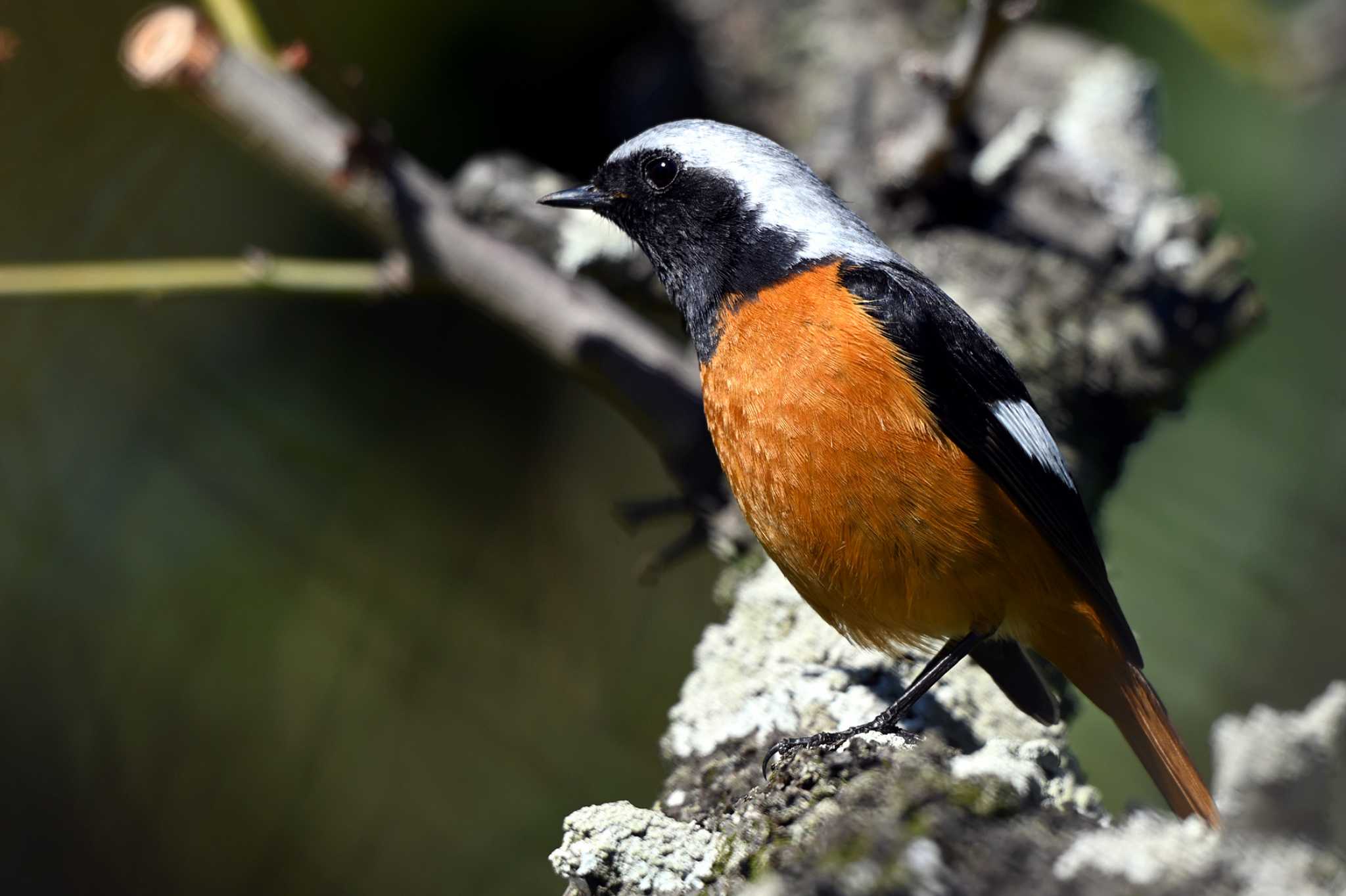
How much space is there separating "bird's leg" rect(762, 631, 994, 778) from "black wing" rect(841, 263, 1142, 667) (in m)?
0.26

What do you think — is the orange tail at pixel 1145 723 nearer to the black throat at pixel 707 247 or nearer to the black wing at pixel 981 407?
the black wing at pixel 981 407

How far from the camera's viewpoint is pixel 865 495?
200cm

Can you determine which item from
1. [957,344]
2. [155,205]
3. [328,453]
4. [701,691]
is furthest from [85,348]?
[957,344]

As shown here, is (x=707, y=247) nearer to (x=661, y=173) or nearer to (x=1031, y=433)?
(x=661, y=173)

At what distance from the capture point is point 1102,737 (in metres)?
2.92

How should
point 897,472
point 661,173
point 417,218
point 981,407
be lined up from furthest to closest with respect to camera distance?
point 417,218
point 661,173
point 981,407
point 897,472

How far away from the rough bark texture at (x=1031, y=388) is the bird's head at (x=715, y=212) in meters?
0.29

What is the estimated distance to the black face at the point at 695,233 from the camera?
7.64 ft

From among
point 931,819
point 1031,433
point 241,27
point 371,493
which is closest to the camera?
point 931,819

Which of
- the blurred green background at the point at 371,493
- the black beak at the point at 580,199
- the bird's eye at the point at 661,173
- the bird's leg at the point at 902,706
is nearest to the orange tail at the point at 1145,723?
the bird's leg at the point at 902,706

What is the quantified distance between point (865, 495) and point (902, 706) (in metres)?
0.40

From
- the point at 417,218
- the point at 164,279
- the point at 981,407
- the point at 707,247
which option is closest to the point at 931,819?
the point at 981,407

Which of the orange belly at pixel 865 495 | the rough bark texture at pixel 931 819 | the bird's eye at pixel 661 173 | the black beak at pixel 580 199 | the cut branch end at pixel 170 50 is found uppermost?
the cut branch end at pixel 170 50

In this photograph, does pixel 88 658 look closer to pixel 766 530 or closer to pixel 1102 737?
pixel 766 530
